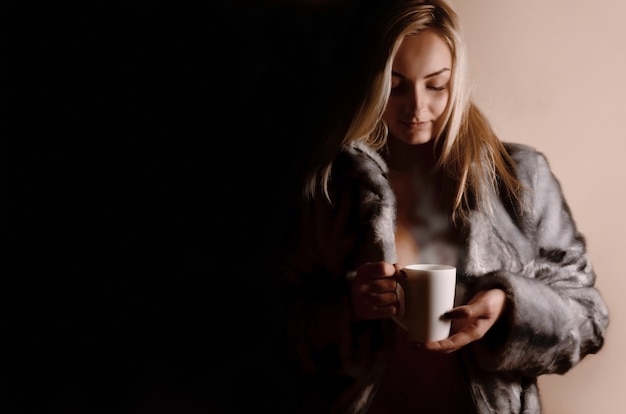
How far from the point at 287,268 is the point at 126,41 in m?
0.41

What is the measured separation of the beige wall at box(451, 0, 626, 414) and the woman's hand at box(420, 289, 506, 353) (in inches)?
Answer: 7.7

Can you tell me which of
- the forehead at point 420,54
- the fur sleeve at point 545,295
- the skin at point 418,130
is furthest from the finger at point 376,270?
the forehead at point 420,54

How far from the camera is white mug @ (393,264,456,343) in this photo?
750 millimetres

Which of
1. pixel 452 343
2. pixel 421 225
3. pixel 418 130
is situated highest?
pixel 418 130

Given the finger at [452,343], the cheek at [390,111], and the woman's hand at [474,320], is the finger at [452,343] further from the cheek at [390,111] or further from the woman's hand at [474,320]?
the cheek at [390,111]

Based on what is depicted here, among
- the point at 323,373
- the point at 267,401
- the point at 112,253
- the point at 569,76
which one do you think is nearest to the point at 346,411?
the point at 323,373

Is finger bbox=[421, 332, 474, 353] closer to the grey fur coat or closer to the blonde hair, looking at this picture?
the grey fur coat

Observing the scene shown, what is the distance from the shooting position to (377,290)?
835 mm

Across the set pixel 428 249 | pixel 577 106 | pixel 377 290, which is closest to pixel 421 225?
pixel 428 249

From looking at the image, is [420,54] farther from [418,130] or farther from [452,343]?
[452,343]

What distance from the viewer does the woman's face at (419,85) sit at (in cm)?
86

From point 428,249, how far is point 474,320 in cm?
12

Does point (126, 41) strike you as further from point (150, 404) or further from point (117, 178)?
point (150, 404)

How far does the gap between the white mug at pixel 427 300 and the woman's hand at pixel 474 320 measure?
0.07 ft
